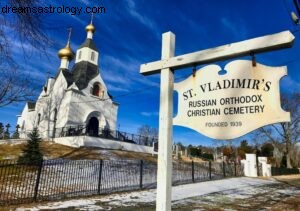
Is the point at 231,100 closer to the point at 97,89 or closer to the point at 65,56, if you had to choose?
the point at 97,89

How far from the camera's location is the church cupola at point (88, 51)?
4128 centimetres

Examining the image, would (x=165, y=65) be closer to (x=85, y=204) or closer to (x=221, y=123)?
(x=221, y=123)

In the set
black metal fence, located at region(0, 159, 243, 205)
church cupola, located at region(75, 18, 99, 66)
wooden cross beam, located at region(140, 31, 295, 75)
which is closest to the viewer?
wooden cross beam, located at region(140, 31, 295, 75)

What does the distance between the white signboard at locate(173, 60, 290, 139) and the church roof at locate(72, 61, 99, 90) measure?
34787mm

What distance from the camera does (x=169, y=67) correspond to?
398cm

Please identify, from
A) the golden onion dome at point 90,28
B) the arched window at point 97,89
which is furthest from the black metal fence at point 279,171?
the golden onion dome at point 90,28

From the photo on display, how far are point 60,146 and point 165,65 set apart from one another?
26.1 m

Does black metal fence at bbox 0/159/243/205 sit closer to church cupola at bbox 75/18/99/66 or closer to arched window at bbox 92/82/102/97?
arched window at bbox 92/82/102/97

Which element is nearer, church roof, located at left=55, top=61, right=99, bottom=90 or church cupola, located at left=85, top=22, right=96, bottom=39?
church roof, located at left=55, top=61, right=99, bottom=90

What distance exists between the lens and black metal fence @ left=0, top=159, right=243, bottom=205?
10.7m

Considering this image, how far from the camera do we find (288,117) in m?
3.00

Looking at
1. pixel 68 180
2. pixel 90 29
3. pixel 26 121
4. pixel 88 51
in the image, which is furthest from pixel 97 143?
pixel 90 29

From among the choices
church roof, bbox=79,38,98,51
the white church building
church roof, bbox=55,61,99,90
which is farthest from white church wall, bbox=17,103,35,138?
church roof, bbox=79,38,98,51

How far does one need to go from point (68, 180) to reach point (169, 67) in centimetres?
1130
